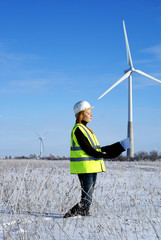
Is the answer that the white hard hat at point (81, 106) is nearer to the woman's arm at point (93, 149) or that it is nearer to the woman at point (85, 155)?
the woman at point (85, 155)

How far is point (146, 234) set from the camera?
3639 mm

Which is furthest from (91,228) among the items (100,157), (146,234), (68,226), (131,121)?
(131,121)

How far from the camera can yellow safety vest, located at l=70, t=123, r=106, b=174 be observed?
14.3 feet

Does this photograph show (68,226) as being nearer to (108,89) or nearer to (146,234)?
(146,234)

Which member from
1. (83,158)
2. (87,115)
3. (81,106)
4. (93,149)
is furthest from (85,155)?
(81,106)

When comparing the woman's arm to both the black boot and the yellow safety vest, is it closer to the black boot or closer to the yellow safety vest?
the yellow safety vest

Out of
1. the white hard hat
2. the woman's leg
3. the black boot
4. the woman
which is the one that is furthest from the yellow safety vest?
the black boot

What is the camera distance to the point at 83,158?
14.3ft

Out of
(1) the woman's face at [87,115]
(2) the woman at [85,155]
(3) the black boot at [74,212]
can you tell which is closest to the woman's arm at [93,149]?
(2) the woman at [85,155]

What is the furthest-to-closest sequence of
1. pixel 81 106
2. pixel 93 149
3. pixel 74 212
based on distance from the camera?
pixel 81 106 → pixel 74 212 → pixel 93 149

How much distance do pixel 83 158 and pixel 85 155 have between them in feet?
0.18

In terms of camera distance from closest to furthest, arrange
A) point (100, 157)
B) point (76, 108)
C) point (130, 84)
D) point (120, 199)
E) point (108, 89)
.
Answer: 1. point (100, 157)
2. point (76, 108)
3. point (120, 199)
4. point (108, 89)
5. point (130, 84)

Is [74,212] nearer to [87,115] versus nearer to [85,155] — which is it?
[85,155]

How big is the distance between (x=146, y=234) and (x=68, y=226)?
996 millimetres
